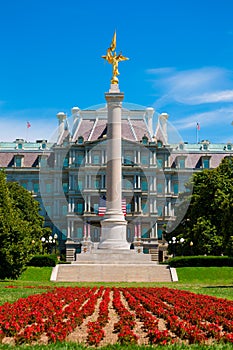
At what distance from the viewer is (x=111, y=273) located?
39.8 m

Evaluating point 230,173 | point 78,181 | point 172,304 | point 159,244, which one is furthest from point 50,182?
point 172,304

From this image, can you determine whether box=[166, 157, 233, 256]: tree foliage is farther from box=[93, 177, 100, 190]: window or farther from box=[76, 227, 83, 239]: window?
box=[93, 177, 100, 190]: window

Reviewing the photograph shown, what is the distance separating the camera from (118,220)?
46.5 meters

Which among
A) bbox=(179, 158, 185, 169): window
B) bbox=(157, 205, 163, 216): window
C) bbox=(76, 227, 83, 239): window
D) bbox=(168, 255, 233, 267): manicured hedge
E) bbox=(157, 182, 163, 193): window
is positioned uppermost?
bbox=(179, 158, 185, 169): window

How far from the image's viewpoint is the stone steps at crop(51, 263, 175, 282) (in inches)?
1506

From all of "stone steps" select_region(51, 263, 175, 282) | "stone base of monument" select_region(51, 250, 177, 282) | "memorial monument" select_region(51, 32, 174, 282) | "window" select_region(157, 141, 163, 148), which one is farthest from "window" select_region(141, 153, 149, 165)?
"stone steps" select_region(51, 263, 175, 282)

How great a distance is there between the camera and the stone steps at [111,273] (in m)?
38.2

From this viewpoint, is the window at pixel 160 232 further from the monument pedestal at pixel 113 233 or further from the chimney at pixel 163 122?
the monument pedestal at pixel 113 233

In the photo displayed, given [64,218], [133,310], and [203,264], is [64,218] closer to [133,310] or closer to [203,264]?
[203,264]

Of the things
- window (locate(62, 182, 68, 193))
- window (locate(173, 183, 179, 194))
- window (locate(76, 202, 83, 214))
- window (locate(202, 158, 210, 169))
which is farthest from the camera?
window (locate(202, 158, 210, 169))

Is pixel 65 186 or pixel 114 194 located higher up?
pixel 65 186

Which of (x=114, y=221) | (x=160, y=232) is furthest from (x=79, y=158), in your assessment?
(x=114, y=221)

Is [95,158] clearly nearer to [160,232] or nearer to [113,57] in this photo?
[160,232]

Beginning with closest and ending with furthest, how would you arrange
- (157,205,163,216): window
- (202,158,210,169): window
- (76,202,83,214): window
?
(76,202,83,214): window < (157,205,163,216): window < (202,158,210,169): window
